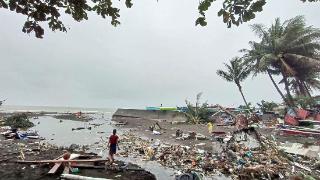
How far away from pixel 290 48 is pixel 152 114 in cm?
2113

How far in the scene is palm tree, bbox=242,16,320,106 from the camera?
90.8 ft

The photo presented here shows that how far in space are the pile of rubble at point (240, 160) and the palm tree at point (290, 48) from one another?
43.3 ft

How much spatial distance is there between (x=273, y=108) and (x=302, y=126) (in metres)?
9.87

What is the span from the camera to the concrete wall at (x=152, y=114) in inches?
1585

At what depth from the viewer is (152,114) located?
4475cm

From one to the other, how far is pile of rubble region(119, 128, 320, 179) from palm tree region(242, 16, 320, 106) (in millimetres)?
13194

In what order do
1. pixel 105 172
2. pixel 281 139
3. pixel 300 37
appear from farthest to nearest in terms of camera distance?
pixel 300 37 < pixel 281 139 < pixel 105 172

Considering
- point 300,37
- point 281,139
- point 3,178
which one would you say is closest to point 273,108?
point 300,37

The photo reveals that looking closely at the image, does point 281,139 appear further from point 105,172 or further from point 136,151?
point 105,172

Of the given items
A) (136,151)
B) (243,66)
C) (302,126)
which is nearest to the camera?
(136,151)

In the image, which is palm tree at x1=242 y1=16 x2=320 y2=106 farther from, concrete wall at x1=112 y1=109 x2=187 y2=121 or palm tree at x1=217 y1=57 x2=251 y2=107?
concrete wall at x1=112 y1=109 x2=187 y2=121

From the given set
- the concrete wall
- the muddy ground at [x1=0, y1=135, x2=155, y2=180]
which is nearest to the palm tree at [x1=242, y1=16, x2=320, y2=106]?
the concrete wall

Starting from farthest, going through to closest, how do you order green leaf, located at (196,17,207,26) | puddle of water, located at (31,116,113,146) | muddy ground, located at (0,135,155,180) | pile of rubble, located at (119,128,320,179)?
puddle of water, located at (31,116,113,146)
pile of rubble, located at (119,128,320,179)
muddy ground, located at (0,135,155,180)
green leaf, located at (196,17,207,26)

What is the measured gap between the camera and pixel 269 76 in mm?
31234
